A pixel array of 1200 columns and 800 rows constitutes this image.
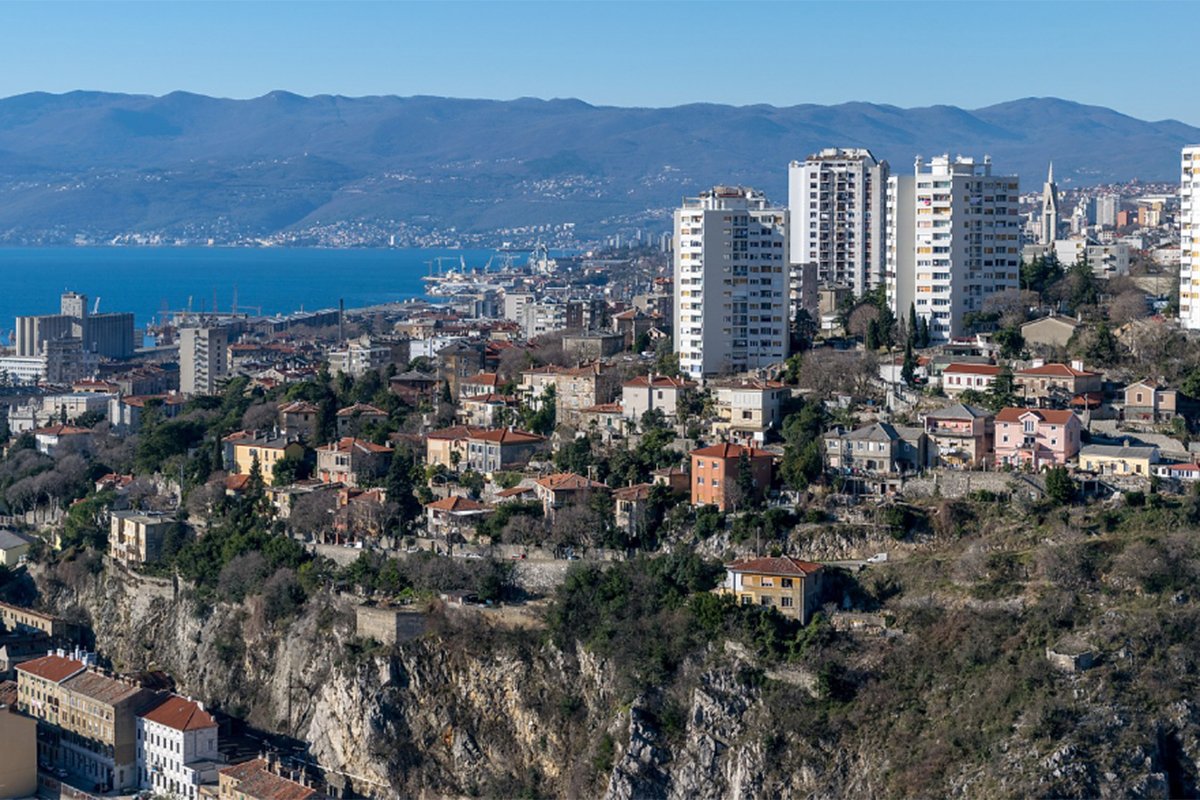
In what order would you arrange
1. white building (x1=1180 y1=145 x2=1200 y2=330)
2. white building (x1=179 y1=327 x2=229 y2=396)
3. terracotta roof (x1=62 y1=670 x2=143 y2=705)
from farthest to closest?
white building (x1=179 y1=327 x2=229 y2=396)
white building (x1=1180 y1=145 x2=1200 y2=330)
terracotta roof (x1=62 y1=670 x2=143 y2=705)

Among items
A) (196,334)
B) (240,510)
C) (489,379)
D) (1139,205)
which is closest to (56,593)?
(240,510)

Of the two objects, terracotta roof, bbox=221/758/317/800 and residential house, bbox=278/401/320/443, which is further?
residential house, bbox=278/401/320/443

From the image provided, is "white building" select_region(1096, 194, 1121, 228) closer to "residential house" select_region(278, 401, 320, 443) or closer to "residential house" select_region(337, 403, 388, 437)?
"residential house" select_region(337, 403, 388, 437)

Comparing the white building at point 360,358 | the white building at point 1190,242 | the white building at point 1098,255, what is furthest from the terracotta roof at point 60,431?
the white building at point 1190,242

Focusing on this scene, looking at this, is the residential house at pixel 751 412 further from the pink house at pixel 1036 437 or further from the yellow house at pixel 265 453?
the yellow house at pixel 265 453

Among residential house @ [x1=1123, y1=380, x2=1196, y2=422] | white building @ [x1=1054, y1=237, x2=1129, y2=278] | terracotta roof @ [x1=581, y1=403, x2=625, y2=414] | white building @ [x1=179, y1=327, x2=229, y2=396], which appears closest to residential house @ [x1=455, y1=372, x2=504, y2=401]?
terracotta roof @ [x1=581, y1=403, x2=625, y2=414]

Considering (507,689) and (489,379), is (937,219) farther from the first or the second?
(507,689)

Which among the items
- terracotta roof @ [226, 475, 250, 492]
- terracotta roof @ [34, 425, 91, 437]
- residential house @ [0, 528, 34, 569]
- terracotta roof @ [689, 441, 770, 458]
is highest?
terracotta roof @ [689, 441, 770, 458]
